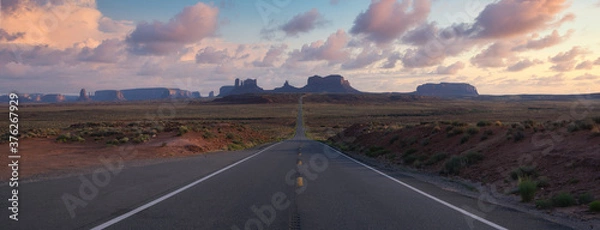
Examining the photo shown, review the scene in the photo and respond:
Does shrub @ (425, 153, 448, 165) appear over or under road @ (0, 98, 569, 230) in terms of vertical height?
under

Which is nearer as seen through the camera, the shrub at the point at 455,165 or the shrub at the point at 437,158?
the shrub at the point at 455,165

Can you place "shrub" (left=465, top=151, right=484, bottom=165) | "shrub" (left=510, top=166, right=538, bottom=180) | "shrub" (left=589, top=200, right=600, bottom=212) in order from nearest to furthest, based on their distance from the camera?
1. "shrub" (left=589, top=200, right=600, bottom=212)
2. "shrub" (left=510, top=166, right=538, bottom=180)
3. "shrub" (left=465, top=151, right=484, bottom=165)

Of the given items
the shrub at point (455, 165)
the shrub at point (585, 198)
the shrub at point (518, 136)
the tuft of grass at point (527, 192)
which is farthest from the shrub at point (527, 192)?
the shrub at point (518, 136)

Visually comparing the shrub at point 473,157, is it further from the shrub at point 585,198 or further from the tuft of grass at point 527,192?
the shrub at point 585,198

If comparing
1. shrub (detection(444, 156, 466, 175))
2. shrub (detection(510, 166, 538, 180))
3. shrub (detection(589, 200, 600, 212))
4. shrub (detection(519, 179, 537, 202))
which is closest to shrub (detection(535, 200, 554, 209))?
shrub (detection(519, 179, 537, 202))

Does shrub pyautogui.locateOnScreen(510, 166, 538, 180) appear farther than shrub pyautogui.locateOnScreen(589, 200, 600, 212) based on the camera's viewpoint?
Yes

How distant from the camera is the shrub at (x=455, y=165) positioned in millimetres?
16389

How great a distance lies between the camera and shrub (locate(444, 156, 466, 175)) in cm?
1639

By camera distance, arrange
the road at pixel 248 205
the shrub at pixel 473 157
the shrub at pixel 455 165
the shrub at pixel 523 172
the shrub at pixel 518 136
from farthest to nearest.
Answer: the shrub at pixel 518 136, the shrub at pixel 473 157, the shrub at pixel 455 165, the shrub at pixel 523 172, the road at pixel 248 205

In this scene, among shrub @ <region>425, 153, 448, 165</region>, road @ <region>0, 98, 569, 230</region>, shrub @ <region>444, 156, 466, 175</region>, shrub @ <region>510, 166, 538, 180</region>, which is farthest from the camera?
shrub @ <region>425, 153, 448, 165</region>

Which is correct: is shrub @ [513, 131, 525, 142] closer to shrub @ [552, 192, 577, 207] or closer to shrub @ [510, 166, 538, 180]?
shrub @ [510, 166, 538, 180]

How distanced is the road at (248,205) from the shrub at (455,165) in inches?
154

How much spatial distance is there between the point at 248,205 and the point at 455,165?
34.3ft

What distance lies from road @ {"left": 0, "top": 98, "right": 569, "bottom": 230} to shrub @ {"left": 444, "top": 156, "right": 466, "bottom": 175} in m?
3.92
